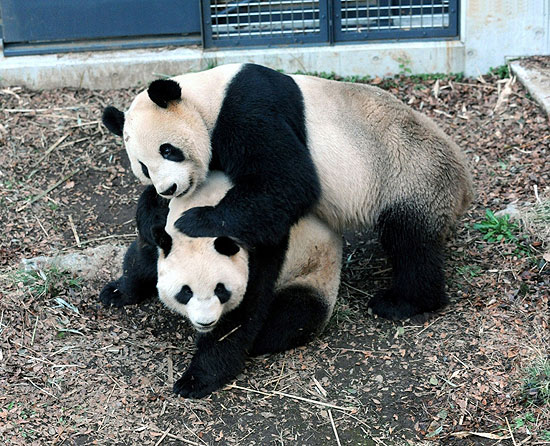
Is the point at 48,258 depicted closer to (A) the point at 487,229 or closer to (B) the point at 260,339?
(B) the point at 260,339

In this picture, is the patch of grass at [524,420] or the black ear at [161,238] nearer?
the patch of grass at [524,420]

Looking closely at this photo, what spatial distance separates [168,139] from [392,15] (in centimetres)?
372

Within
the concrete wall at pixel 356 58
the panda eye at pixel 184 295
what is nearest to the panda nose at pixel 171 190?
the panda eye at pixel 184 295

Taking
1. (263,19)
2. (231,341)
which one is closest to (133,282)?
(231,341)

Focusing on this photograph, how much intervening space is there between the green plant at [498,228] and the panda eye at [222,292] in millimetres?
2241

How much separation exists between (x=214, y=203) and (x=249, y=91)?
72cm

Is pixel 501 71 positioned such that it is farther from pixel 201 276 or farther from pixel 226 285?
pixel 201 276

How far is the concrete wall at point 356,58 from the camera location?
759 cm

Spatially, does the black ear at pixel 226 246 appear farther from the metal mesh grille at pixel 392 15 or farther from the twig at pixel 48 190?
the metal mesh grille at pixel 392 15

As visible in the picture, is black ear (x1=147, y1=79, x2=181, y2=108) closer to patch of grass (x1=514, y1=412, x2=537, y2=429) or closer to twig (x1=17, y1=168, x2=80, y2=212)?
twig (x1=17, y1=168, x2=80, y2=212)

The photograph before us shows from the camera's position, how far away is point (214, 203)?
5020 millimetres

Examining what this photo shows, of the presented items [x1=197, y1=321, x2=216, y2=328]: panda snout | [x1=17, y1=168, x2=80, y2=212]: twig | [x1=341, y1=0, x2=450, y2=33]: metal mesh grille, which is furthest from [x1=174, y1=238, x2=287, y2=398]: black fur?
[x1=341, y1=0, x2=450, y2=33]: metal mesh grille

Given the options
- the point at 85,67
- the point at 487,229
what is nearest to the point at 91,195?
the point at 85,67

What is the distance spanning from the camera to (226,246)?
4598 millimetres
